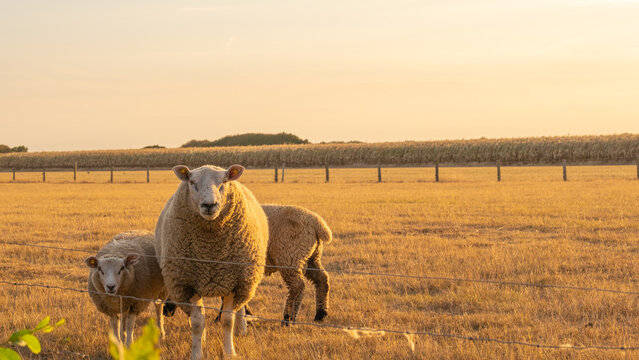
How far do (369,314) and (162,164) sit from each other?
61.4m

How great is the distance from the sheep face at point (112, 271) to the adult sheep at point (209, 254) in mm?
390

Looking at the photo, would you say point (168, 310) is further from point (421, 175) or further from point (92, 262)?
point (421, 175)

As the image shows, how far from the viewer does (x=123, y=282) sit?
598 cm

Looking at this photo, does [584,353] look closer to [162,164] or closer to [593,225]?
[593,225]

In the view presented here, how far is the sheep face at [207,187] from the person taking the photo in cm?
509

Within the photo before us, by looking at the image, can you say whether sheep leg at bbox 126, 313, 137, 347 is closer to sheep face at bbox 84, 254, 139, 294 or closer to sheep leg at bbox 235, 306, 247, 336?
sheep face at bbox 84, 254, 139, 294

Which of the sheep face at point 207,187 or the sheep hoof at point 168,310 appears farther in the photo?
the sheep hoof at point 168,310

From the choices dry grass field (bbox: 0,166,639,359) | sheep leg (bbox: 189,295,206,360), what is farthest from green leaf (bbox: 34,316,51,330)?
sheep leg (bbox: 189,295,206,360)

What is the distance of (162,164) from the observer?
6588cm

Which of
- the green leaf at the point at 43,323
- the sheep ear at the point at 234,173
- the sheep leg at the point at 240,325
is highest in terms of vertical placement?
the sheep ear at the point at 234,173

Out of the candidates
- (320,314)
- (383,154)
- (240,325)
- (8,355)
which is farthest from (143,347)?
(383,154)

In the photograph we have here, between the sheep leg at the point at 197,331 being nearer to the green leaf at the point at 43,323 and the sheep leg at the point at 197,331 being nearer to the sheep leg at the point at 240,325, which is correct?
the sheep leg at the point at 240,325

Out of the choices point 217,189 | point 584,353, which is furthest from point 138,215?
point 584,353

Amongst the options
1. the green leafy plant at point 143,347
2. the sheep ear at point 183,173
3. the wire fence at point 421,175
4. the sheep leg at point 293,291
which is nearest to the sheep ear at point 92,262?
the sheep ear at point 183,173
